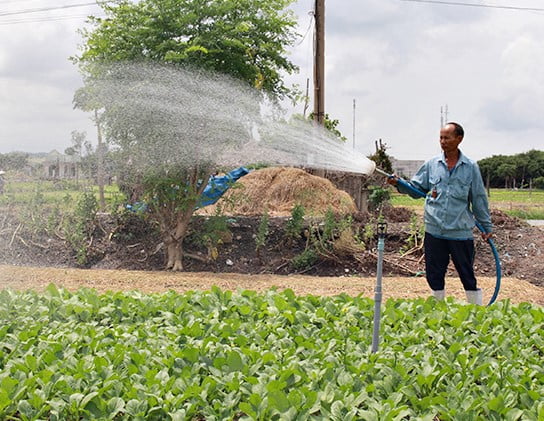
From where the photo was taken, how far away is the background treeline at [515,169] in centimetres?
5903

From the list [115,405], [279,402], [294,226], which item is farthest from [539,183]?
[115,405]

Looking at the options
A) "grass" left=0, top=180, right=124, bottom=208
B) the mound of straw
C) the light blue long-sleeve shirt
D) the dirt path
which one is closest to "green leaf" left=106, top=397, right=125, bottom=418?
the light blue long-sleeve shirt

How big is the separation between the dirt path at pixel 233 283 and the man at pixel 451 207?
5.14ft

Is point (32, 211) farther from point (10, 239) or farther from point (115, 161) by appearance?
point (115, 161)

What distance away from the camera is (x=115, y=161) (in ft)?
29.9

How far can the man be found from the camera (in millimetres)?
5320

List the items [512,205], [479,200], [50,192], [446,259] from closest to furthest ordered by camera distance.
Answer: [479,200]
[446,259]
[50,192]
[512,205]

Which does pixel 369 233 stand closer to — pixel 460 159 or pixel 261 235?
pixel 261 235

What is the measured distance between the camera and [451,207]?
5.32 m

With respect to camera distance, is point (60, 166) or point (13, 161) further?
point (13, 161)

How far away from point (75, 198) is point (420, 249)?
5.58 meters

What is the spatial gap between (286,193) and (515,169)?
5123cm

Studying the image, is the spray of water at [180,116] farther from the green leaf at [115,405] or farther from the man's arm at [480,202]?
the green leaf at [115,405]

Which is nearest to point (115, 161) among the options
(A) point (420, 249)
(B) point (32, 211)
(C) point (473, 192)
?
(B) point (32, 211)
